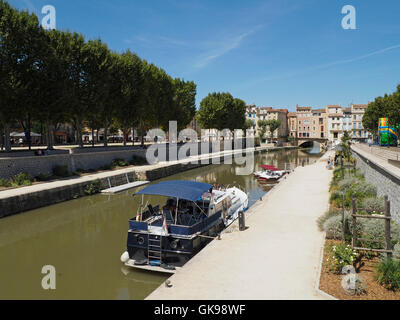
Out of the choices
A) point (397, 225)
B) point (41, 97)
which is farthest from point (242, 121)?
point (397, 225)

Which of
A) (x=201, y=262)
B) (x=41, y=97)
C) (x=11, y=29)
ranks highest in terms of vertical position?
(x=11, y=29)

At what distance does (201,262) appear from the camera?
10.5 metres

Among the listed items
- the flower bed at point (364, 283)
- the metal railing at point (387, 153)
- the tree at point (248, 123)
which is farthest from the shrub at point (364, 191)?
the tree at point (248, 123)

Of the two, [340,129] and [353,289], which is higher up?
[340,129]

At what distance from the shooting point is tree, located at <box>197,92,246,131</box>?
78.9m

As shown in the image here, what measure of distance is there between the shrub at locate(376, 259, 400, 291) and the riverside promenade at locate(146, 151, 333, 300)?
169 cm

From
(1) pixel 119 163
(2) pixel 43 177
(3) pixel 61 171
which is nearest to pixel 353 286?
(2) pixel 43 177

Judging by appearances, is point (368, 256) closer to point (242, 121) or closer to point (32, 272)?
point (32, 272)

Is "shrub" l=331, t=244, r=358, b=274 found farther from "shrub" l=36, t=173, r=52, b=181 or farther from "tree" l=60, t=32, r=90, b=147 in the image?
"tree" l=60, t=32, r=90, b=147

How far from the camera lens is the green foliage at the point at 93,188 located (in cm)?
2773

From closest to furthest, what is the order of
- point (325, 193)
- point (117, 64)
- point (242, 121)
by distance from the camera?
1. point (325, 193)
2. point (117, 64)
3. point (242, 121)

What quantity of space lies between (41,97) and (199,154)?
4161 centimetres

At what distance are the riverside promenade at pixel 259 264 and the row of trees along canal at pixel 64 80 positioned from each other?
80.3ft

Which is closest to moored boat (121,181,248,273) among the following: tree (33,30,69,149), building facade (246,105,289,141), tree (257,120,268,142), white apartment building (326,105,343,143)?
tree (33,30,69,149)
